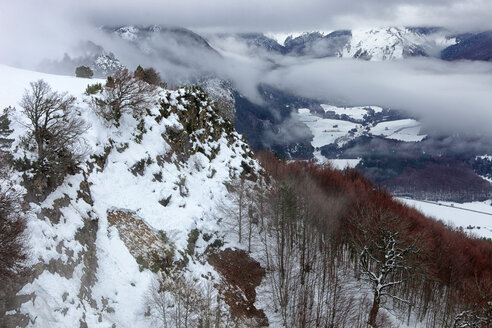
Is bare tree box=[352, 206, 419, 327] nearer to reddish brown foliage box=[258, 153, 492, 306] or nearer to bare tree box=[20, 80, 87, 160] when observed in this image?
reddish brown foliage box=[258, 153, 492, 306]

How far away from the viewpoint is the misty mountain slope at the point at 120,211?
80.1 feet

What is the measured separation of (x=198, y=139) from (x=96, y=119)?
59.0 ft

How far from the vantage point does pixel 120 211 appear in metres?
35.3

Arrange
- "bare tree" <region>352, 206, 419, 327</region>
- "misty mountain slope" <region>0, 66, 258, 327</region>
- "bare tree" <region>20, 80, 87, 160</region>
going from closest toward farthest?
1. "misty mountain slope" <region>0, 66, 258, 327</region>
2. "bare tree" <region>20, 80, 87, 160</region>
3. "bare tree" <region>352, 206, 419, 327</region>

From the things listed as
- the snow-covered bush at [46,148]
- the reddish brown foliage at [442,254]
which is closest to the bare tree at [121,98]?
the snow-covered bush at [46,148]

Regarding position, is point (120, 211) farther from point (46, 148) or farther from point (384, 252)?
point (384, 252)

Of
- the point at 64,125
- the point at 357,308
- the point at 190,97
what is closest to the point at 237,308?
the point at 357,308

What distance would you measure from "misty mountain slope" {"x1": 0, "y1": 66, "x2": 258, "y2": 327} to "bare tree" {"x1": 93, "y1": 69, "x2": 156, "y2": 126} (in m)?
1.48

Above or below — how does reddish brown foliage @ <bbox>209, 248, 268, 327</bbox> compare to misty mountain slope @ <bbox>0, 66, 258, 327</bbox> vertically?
below

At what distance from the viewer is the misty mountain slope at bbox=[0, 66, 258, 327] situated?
80.1 ft

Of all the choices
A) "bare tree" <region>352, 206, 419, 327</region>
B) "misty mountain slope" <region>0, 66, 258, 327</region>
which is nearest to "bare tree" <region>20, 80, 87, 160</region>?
"misty mountain slope" <region>0, 66, 258, 327</region>

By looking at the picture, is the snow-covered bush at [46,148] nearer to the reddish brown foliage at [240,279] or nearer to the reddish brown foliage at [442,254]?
the reddish brown foliage at [240,279]

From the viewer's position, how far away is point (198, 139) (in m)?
55.0

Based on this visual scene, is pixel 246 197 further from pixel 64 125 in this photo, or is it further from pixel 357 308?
pixel 64 125
